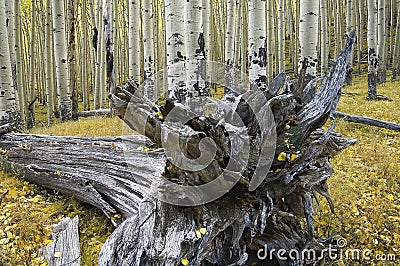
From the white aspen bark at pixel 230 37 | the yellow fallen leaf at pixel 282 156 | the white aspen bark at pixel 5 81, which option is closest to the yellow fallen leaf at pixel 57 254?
the yellow fallen leaf at pixel 282 156

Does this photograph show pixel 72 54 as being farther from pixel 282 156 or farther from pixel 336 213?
pixel 282 156

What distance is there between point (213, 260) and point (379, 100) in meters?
10.8

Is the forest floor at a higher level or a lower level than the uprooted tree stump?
lower

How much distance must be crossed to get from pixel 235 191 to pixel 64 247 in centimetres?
172

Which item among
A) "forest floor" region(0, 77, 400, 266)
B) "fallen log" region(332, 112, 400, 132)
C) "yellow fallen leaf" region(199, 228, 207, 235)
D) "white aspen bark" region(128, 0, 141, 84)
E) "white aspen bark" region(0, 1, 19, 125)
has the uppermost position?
"white aspen bark" region(128, 0, 141, 84)

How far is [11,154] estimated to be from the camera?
5.54 meters

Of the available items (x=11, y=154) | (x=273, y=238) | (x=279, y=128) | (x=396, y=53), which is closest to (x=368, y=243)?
(x=273, y=238)

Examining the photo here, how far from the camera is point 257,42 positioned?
19.8 ft

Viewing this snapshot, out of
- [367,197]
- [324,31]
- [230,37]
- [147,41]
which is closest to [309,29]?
[367,197]

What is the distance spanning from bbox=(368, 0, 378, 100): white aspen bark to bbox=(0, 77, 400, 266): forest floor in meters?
6.12

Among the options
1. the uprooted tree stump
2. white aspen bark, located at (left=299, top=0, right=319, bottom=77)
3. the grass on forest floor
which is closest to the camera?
the uprooted tree stump

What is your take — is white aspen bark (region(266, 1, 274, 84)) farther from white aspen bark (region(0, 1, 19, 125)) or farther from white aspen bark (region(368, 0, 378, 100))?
white aspen bark (region(0, 1, 19, 125))

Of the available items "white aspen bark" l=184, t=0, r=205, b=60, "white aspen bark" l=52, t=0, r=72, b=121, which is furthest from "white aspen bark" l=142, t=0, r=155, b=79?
"white aspen bark" l=184, t=0, r=205, b=60

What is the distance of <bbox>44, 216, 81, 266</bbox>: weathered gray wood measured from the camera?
3.06m
